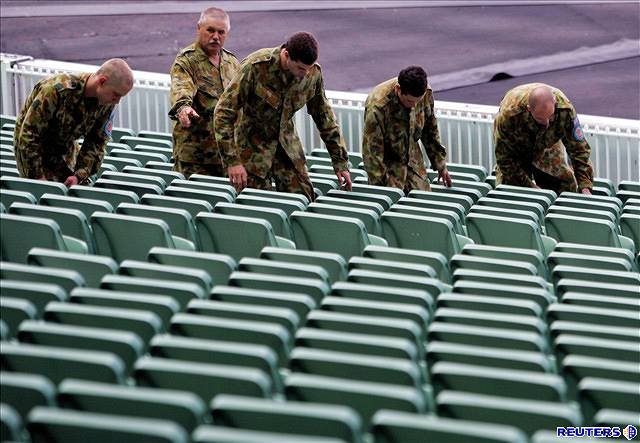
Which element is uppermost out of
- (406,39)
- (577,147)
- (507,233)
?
(577,147)

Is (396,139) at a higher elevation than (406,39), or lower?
higher

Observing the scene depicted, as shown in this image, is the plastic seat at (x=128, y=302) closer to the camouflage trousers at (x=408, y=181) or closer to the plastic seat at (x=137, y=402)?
the plastic seat at (x=137, y=402)

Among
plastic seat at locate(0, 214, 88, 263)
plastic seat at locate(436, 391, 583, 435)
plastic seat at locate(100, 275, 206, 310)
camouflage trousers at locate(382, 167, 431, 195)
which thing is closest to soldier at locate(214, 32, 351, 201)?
camouflage trousers at locate(382, 167, 431, 195)

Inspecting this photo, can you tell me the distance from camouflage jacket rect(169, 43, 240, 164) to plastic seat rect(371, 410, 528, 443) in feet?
16.9

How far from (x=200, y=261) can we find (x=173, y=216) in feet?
2.64

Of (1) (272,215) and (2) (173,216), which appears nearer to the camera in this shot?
(2) (173,216)

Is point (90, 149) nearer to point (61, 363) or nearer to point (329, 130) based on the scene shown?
point (329, 130)

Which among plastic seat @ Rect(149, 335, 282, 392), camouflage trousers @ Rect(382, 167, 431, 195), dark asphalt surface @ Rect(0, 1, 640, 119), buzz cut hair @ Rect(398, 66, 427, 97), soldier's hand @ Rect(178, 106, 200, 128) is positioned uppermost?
buzz cut hair @ Rect(398, 66, 427, 97)

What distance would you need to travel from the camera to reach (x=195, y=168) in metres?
9.25

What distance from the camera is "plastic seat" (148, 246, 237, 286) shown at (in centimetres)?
609

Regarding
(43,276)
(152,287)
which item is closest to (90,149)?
(43,276)

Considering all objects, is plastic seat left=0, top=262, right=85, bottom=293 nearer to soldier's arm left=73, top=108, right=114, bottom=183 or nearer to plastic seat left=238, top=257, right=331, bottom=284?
plastic seat left=238, top=257, right=331, bottom=284

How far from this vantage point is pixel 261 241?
21.9 ft

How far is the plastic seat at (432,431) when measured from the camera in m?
4.07
